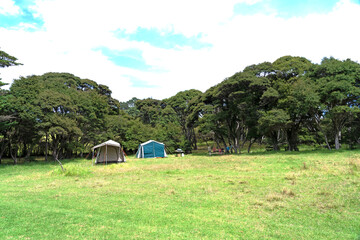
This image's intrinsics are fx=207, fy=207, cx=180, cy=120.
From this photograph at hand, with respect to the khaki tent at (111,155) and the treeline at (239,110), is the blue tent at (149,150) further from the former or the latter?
the treeline at (239,110)

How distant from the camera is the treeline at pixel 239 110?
52.2 ft

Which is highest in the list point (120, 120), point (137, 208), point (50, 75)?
point (50, 75)

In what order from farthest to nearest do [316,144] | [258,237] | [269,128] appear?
1. [316,144]
2. [269,128]
3. [258,237]

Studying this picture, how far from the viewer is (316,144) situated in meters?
24.2

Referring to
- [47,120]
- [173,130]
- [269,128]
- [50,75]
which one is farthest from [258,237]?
[50,75]

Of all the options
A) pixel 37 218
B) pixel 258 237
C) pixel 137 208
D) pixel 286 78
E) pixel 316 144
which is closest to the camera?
pixel 258 237

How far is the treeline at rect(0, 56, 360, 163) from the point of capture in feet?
52.2

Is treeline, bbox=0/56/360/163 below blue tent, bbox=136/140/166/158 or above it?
above

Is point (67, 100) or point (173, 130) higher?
point (67, 100)

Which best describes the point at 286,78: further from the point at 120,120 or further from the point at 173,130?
the point at 120,120

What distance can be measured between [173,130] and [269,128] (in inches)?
609

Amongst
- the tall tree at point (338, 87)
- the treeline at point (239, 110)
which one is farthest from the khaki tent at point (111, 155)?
the tall tree at point (338, 87)

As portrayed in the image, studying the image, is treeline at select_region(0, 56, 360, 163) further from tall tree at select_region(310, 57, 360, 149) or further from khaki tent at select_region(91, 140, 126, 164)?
khaki tent at select_region(91, 140, 126, 164)

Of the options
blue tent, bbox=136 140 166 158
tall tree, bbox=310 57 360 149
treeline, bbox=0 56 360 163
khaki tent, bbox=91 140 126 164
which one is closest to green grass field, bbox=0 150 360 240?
tall tree, bbox=310 57 360 149
